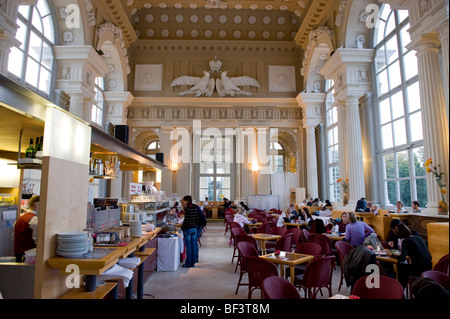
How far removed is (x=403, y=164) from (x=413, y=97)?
1.90 m

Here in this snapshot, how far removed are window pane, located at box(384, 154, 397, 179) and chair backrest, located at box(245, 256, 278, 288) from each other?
7094 millimetres

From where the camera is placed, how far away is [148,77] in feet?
53.3

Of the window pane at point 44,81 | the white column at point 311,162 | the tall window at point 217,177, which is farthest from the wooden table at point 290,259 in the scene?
the tall window at point 217,177

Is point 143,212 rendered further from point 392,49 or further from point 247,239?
point 392,49

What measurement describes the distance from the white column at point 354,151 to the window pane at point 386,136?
0.72 meters

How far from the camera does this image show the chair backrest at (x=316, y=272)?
376cm

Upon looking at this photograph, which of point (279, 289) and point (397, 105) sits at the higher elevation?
point (397, 105)

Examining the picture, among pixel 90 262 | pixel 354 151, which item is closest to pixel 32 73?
pixel 90 262

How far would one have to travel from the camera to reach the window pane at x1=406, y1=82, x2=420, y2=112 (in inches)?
318

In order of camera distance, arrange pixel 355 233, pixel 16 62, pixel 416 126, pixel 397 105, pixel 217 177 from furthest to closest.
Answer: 1. pixel 217 177
2. pixel 397 105
3. pixel 416 126
4. pixel 16 62
5. pixel 355 233

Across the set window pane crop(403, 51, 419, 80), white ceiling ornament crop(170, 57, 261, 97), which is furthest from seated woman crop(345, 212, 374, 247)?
white ceiling ornament crop(170, 57, 261, 97)

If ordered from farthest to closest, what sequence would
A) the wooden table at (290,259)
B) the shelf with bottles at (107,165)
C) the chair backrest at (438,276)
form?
the shelf with bottles at (107,165) < the wooden table at (290,259) < the chair backrest at (438,276)

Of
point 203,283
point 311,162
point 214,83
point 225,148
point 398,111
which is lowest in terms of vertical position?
point 203,283

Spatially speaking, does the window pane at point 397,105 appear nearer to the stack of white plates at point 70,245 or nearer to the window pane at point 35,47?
the stack of white plates at point 70,245
